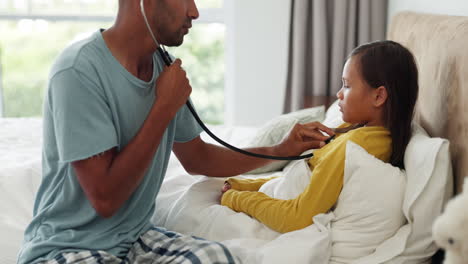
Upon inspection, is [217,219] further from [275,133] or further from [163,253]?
[275,133]

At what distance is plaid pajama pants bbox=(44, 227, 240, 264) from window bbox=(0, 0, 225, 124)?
9.41ft

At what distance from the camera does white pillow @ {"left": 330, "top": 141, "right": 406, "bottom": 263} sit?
4.12 feet

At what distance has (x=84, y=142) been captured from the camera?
1.18m

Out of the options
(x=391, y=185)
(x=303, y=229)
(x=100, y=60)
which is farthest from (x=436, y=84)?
(x=100, y=60)

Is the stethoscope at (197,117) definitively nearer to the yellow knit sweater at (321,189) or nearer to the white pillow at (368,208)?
the yellow knit sweater at (321,189)

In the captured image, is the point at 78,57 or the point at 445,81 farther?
the point at 445,81

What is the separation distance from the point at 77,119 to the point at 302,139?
66 cm

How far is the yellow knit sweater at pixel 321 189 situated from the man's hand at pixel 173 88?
363mm

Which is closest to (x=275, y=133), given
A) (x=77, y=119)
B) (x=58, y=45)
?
(x=77, y=119)

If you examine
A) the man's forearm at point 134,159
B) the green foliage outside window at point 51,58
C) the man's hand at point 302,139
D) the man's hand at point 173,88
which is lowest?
the green foliage outside window at point 51,58

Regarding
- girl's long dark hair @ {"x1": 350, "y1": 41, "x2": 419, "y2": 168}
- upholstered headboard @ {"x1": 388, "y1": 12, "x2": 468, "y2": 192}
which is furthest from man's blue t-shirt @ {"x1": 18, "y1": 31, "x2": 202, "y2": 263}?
upholstered headboard @ {"x1": 388, "y1": 12, "x2": 468, "y2": 192}

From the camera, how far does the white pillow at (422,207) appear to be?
Result: 3.94ft

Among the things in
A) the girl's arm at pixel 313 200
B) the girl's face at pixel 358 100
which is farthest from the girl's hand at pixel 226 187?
the girl's face at pixel 358 100

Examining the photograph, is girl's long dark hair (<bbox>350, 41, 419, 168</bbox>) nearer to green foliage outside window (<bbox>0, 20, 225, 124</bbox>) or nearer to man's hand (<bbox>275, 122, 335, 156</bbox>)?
man's hand (<bbox>275, 122, 335, 156</bbox>)
